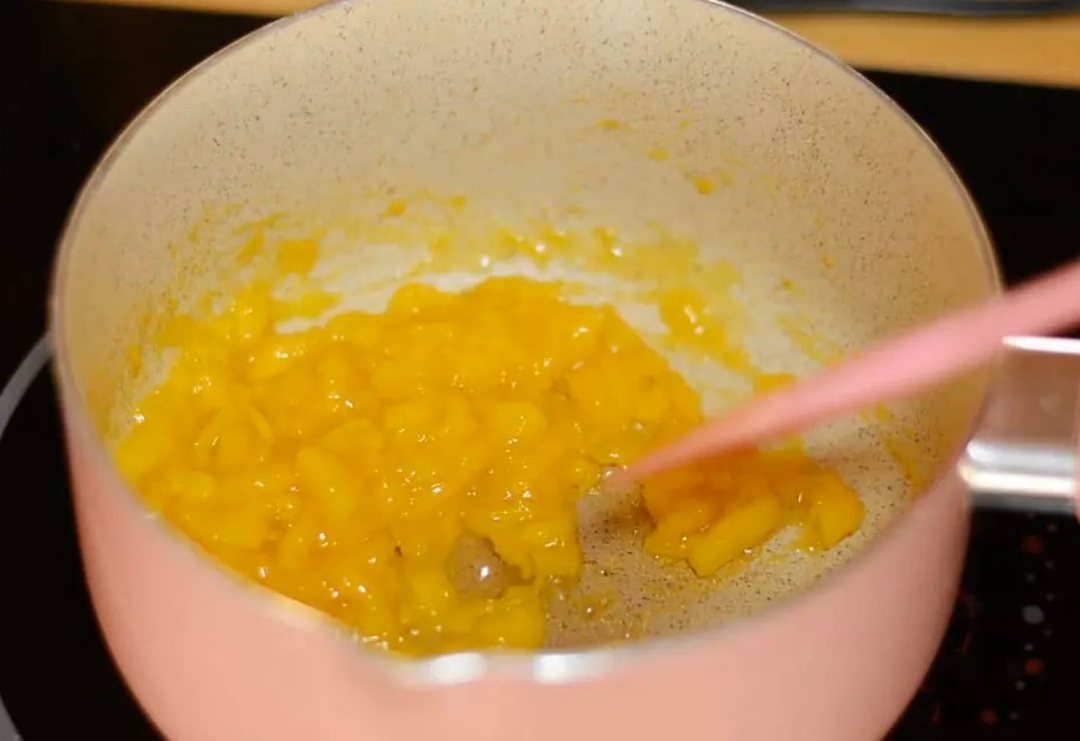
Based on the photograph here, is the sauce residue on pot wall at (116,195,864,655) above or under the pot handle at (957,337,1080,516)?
under

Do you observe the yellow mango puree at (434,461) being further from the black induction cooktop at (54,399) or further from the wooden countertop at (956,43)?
the wooden countertop at (956,43)

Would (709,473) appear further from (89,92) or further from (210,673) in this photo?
(89,92)

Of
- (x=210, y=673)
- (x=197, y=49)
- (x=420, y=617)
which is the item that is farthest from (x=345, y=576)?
(x=197, y=49)

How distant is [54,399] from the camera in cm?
77

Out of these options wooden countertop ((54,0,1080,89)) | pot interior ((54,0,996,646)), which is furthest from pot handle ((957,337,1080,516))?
wooden countertop ((54,0,1080,89))

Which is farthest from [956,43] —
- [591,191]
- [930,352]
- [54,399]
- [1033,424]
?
[54,399]

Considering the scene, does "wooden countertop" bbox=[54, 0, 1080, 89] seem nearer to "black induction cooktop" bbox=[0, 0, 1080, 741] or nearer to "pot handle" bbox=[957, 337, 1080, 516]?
"black induction cooktop" bbox=[0, 0, 1080, 741]

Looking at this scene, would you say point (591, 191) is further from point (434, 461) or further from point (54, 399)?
point (54, 399)

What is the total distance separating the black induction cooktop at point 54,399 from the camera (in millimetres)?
666

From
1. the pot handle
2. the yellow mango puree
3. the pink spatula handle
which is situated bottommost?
the yellow mango puree

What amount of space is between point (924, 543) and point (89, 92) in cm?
66

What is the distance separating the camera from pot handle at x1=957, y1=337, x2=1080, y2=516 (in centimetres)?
60

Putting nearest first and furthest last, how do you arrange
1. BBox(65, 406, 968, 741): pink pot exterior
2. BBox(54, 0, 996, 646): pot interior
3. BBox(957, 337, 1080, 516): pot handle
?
1. BBox(65, 406, 968, 741): pink pot exterior
2. BBox(957, 337, 1080, 516): pot handle
3. BBox(54, 0, 996, 646): pot interior

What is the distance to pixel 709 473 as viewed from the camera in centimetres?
78
